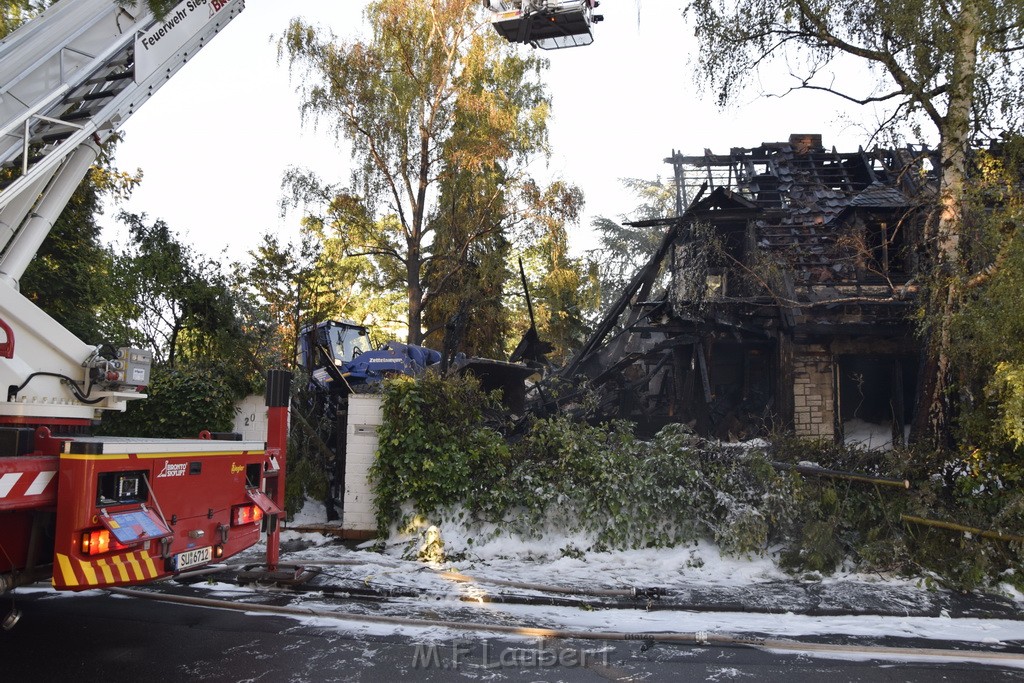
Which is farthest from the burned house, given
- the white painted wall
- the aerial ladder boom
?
the aerial ladder boom

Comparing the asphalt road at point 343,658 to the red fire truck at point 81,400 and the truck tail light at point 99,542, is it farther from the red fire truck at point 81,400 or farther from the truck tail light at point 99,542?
the truck tail light at point 99,542

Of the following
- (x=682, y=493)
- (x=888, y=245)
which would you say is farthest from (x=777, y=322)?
(x=682, y=493)

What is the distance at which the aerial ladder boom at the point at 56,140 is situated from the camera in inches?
207

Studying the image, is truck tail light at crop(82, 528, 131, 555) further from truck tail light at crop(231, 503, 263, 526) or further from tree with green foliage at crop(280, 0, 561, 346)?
tree with green foliage at crop(280, 0, 561, 346)

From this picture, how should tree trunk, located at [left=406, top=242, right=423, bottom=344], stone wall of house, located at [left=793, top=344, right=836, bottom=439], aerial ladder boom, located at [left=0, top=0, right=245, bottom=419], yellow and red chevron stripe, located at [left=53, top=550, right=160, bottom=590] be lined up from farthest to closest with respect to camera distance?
tree trunk, located at [left=406, top=242, right=423, bottom=344], stone wall of house, located at [left=793, top=344, right=836, bottom=439], aerial ladder boom, located at [left=0, top=0, right=245, bottom=419], yellow and red chevron stripe, located at [left=53, top=550, right=160, bottom=590]

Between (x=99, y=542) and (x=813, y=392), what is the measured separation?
45.1 feet

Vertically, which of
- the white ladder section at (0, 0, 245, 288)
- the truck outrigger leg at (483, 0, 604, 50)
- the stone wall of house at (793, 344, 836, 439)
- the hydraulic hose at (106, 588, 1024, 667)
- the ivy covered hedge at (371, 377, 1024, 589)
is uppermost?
the truck outrigger leg at (483, 0, 604, 50)

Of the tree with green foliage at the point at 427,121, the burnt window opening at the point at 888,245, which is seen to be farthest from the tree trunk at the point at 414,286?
the burnt window opening at the point at 888,245

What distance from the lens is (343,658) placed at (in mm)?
5246

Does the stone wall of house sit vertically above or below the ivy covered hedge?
above

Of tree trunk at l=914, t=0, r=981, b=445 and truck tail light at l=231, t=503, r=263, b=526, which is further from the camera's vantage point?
tree trunk at l=914, t=0, r=981, b=445

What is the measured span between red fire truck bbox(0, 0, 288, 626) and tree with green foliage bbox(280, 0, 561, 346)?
10887 mm

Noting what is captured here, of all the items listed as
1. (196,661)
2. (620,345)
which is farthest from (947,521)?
(620,345)

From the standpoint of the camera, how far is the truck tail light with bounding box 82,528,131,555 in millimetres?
4402
